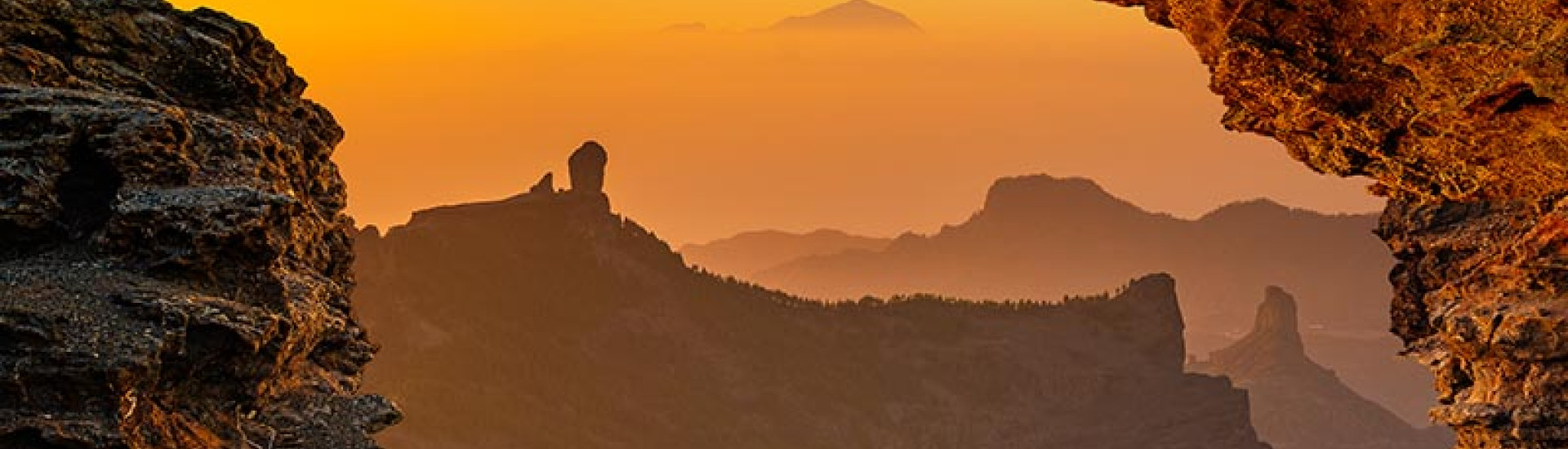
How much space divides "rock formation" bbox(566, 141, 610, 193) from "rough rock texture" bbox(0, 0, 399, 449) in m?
133

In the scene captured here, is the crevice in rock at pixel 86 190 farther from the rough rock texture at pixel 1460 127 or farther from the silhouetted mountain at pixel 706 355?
the silhouetted mountain at pixel 706 355

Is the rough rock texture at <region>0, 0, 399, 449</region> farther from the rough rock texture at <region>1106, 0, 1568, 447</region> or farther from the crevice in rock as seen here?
the rough rock texture at <region>1106, 0, 1568, 447</region>

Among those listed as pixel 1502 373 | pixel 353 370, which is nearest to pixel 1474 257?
pixel 1502 373

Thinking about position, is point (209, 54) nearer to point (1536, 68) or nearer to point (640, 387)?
point (1536, 68)

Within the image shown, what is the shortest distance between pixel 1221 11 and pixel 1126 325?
511 feet

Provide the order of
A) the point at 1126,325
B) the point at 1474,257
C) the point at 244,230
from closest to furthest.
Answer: the point at 244,230
the point at 1474,257
the point at 1126,325

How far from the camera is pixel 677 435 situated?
5472 inches

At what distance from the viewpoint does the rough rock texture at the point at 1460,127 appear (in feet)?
72.9

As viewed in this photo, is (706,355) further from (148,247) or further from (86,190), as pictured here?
(148,247)

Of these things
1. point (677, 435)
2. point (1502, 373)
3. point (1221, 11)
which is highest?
point (677, 435)

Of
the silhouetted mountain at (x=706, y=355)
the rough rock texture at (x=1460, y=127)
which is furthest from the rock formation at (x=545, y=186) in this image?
the rough rock texture at (x=1460, y=127)

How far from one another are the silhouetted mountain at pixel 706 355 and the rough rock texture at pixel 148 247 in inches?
4003

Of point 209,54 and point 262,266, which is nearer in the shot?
point 262,266

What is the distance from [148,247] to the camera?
1769 cm
